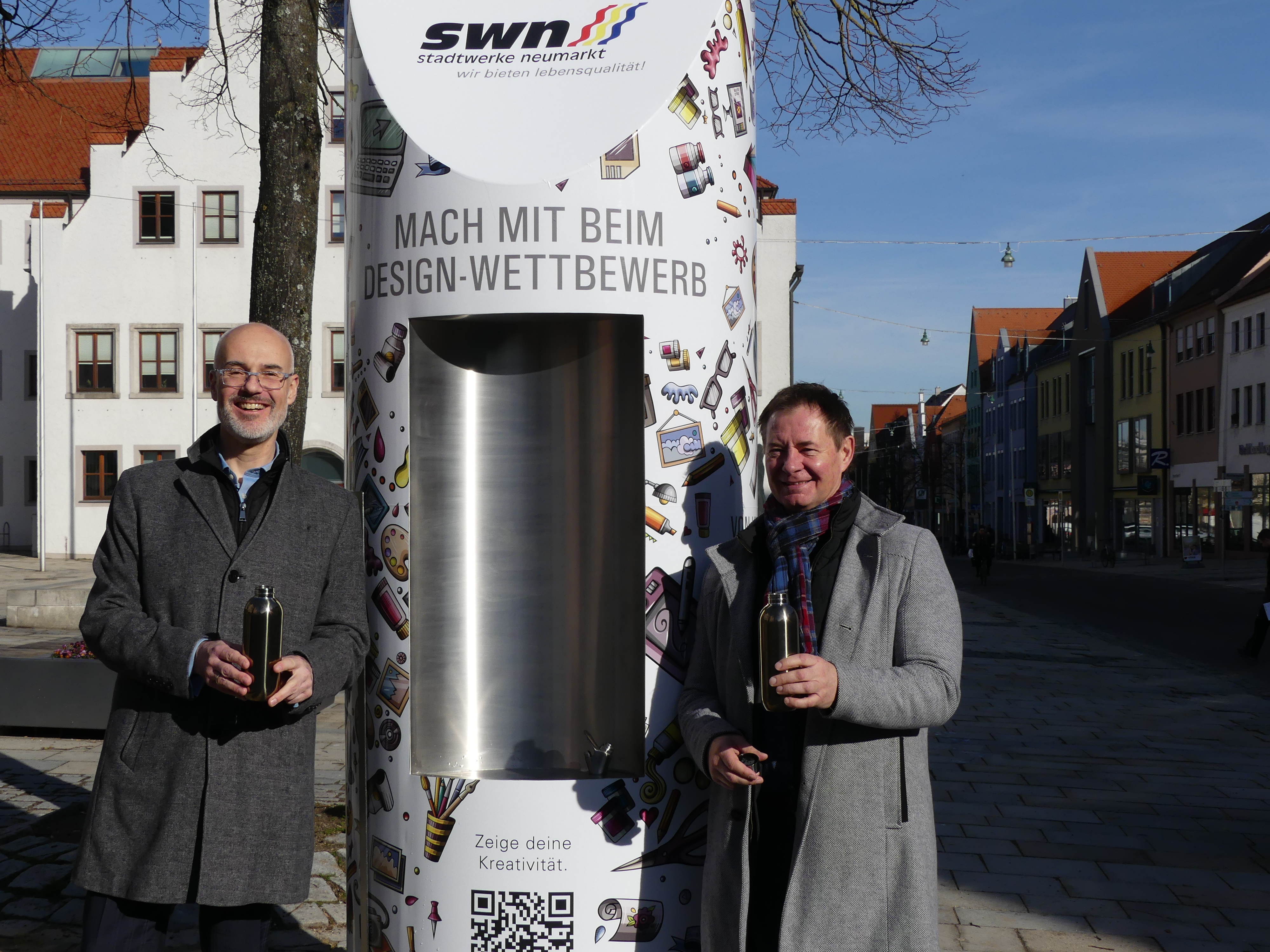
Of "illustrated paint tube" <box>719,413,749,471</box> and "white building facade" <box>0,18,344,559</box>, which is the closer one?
"illustrated paint tube" <box>719,413,749,471</box>

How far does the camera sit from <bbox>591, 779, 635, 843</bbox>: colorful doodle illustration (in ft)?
11.8

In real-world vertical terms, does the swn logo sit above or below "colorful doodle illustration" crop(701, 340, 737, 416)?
above

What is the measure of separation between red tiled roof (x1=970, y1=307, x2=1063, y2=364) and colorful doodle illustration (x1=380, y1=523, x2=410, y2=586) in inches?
3509

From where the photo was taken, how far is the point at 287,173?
680 centimetres

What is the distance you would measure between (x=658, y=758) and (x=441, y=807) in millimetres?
630

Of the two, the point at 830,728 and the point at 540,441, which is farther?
the point at 540,441

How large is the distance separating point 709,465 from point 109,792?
1.77 metres

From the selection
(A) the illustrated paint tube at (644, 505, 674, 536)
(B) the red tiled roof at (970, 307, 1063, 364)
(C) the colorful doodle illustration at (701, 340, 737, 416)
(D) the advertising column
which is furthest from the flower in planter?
(B) the red tiled roof at (970, 307, 1063, 364)

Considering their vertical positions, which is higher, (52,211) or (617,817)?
(52,211)

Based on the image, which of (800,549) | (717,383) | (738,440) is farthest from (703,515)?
(800,549)

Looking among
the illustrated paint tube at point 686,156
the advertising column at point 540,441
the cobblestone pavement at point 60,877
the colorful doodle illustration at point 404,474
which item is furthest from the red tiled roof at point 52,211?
the illustrated paint tube at point 686,156

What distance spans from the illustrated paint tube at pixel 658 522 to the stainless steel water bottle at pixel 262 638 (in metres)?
1.19

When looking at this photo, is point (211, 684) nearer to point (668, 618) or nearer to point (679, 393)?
point (668, 618)

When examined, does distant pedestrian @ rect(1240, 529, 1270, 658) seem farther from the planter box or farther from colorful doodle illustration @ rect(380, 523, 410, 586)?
colorful doodle illustration @ rect(380, 523, 410, 586)
